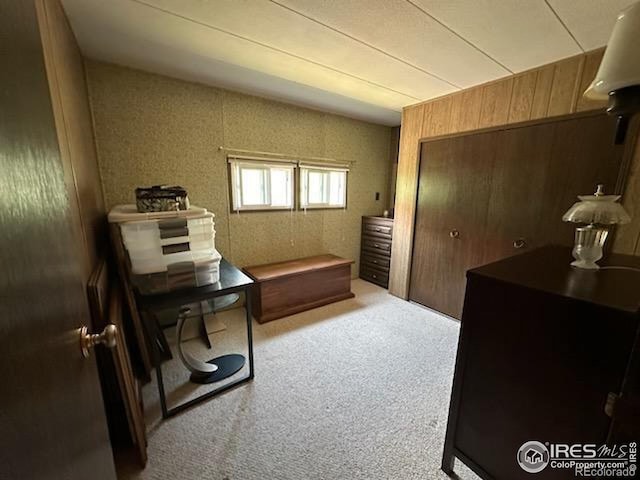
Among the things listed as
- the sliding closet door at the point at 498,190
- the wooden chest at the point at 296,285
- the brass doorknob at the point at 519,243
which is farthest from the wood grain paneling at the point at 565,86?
the wooden chest at the point at 296,285

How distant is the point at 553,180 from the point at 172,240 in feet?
9.31

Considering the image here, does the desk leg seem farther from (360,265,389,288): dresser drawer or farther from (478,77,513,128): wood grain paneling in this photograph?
(478,77,513,128): wood grain paneling

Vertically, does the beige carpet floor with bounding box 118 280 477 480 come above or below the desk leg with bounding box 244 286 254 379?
below

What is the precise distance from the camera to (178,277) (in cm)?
167

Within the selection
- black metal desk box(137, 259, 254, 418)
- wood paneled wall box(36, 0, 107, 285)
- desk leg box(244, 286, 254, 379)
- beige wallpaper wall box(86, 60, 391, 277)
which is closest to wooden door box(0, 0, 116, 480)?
wood paneled wall box(36, 0, 107, 285)

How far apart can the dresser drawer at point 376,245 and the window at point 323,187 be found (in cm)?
66

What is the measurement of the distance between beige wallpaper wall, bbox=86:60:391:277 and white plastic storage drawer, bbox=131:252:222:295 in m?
1.13

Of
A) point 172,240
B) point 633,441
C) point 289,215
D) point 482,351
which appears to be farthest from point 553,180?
point 172,240

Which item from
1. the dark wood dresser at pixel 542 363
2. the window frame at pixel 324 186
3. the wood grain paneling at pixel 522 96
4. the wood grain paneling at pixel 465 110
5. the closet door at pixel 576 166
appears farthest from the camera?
the window frame at pixel 324 186

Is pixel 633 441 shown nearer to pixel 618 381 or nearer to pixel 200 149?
pixel 618 381

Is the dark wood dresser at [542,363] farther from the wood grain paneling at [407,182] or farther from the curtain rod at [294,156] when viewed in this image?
the curtain rod at [294,156]

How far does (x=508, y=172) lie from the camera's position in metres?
2.28

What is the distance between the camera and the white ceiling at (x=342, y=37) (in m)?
1.41

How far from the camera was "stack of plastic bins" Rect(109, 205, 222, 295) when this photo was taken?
1.52 metres
